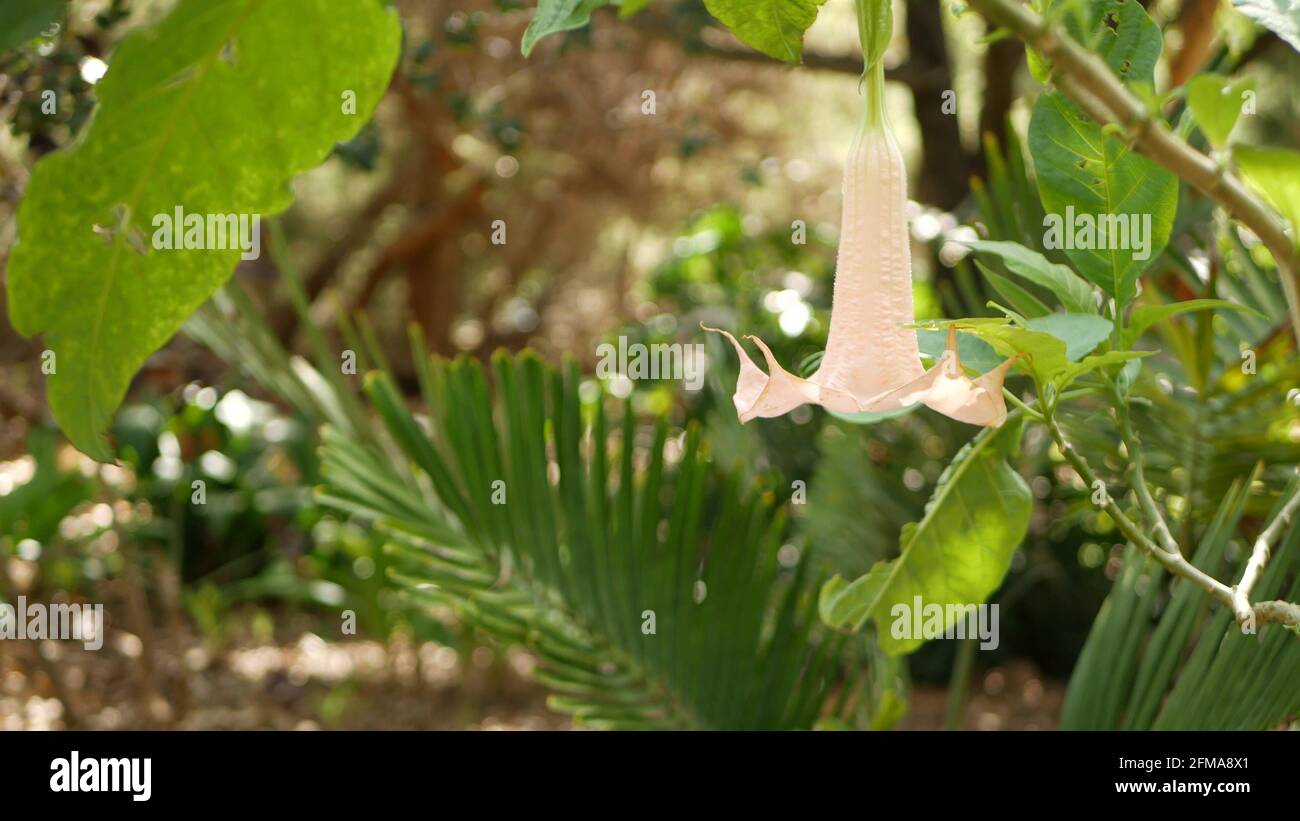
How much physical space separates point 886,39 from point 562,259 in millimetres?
5167

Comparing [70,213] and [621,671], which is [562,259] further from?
[70,213]

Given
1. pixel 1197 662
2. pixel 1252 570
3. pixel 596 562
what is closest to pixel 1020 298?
pixel 1252 570

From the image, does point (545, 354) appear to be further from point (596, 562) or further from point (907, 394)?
point (907, 394)

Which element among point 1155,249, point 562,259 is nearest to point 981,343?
point 1155,249

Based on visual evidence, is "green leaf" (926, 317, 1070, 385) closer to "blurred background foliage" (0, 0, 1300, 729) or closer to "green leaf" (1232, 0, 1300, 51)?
"green leaf" (1232, 0, 1300, 51)

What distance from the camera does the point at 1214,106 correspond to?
0.36 metres

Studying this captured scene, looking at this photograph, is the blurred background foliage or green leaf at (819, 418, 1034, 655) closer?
green leaf at (819, 418, 1034, 655)

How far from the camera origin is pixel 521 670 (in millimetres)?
3533

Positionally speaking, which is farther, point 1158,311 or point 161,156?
point 1158,311

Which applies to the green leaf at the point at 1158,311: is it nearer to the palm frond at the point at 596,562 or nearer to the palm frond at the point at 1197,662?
the palm frond at the point at 1197,662

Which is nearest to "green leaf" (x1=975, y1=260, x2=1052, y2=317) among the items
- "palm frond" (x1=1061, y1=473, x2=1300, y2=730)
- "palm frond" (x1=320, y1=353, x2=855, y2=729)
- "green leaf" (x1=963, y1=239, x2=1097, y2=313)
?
"green leaf" (x1=963, y1=239, x2=1097, y2=313)

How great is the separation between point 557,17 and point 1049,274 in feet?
1.01

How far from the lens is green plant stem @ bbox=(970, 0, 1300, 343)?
322mm

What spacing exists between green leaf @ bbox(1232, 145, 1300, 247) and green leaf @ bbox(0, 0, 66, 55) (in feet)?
1.12
